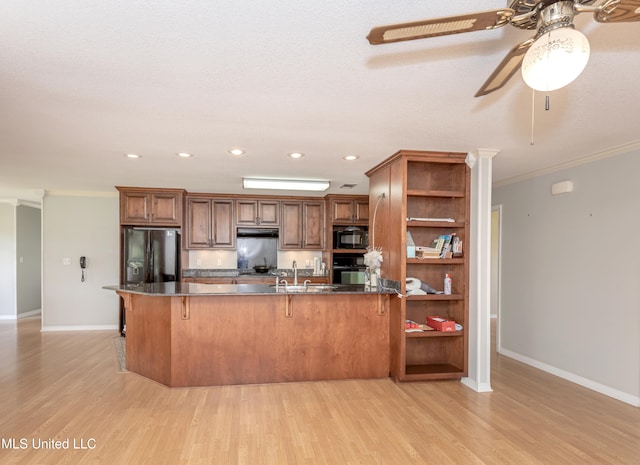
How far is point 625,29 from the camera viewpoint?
159 centimetres

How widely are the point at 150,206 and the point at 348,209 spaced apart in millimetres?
3098

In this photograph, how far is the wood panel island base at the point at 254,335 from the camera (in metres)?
3.58

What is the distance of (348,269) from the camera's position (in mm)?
6168

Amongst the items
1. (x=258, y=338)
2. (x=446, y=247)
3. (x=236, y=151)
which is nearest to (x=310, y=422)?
(x=258, y=338)

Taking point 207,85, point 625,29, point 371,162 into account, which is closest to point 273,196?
point 371,162

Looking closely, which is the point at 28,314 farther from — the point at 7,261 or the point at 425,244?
the point at 425,244

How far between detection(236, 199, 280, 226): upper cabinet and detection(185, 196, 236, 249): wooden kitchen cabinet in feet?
0.48

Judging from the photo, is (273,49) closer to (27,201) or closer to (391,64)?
(391,64)

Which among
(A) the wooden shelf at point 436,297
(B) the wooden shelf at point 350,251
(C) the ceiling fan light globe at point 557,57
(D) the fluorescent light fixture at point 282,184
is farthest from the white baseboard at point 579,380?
(C) the ceiling fan light globe at point 557,57

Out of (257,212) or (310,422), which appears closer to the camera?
(310,422)

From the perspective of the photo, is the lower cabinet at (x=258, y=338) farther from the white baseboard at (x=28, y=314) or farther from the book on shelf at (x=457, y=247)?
the white baseboard at (x=28, y=314)

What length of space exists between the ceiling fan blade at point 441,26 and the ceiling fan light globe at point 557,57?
15 centimetres

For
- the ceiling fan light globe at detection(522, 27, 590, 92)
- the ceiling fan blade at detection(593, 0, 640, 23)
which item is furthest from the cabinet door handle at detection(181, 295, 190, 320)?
the ceiling fan blade at detection(593, 0, 640, 23)

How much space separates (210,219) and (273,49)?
4.60m
